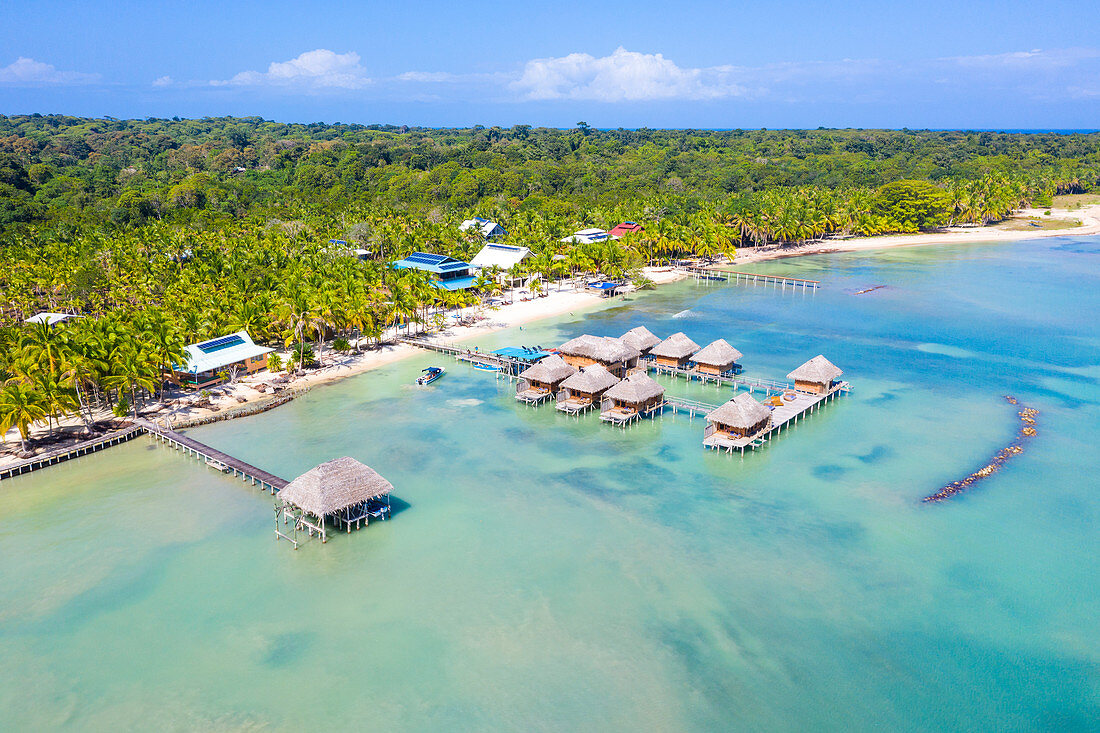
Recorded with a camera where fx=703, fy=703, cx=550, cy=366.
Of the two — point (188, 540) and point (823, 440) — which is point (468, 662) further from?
point (823, 440)

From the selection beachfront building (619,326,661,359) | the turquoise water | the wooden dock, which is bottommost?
the turquoise water

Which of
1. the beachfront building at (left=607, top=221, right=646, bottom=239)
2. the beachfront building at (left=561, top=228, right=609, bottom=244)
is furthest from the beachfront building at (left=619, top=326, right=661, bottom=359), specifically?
the beachfront building at (left=607, top=221, right=646, bottom=239)

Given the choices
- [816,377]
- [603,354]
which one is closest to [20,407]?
[603,354]

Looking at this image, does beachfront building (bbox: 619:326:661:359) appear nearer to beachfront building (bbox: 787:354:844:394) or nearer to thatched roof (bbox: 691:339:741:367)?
thatched roof (bbox: 691:339:741:367)

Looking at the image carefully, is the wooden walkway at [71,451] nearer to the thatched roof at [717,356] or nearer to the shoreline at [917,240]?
the thatched roof at [717,356]

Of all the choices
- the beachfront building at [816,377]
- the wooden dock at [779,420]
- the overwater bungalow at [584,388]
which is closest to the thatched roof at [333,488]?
the overwater bungalow at [584,388]
